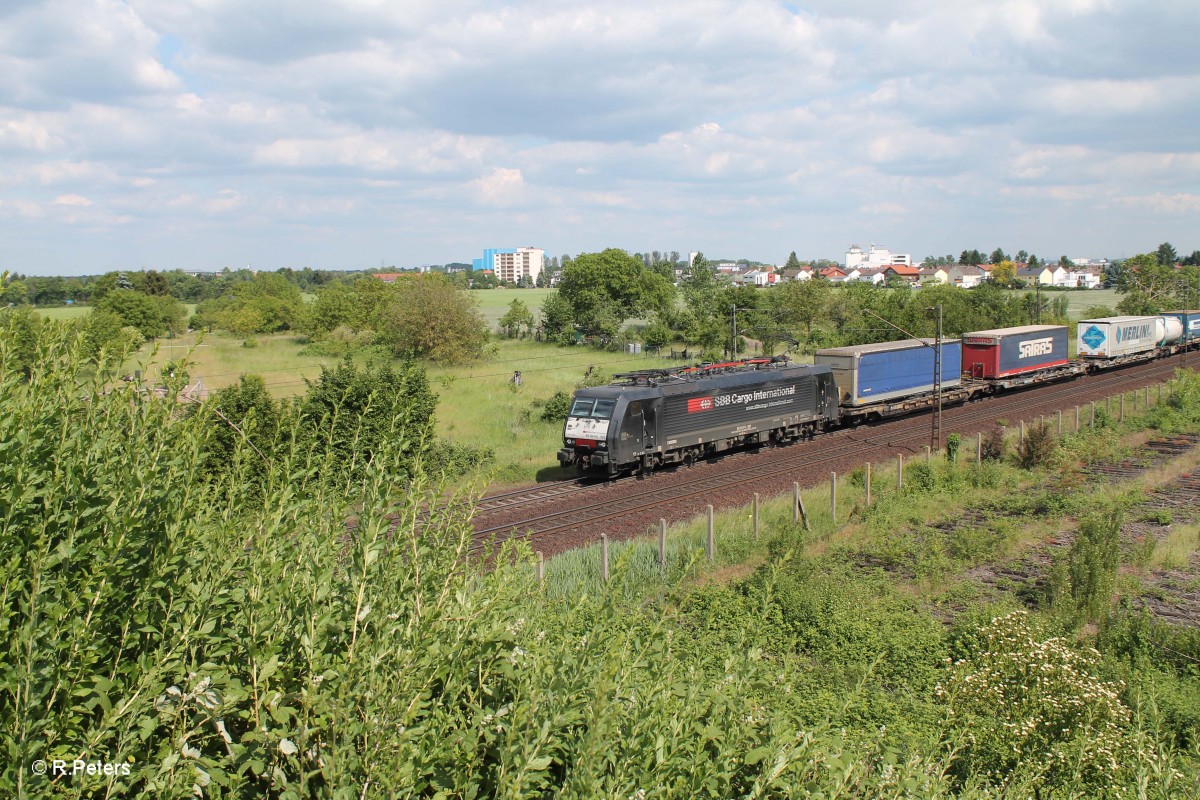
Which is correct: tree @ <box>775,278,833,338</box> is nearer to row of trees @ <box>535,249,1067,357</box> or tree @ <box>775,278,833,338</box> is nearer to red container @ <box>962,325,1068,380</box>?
row of trees @ <box>535,249,1067,357</box>

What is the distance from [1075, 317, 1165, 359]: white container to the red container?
21.0 feet

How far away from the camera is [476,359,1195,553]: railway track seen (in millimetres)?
21594

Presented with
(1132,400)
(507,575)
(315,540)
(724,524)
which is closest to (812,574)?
(724,524)

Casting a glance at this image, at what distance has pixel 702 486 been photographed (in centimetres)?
2583

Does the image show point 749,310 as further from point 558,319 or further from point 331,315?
point 331,315

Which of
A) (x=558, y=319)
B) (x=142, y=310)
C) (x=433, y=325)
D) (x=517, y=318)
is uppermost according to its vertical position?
(x=142, y=310)

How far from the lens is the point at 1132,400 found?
4141 cm

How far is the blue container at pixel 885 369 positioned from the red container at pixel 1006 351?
2.69 meters

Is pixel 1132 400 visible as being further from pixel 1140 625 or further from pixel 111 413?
pixel 111 413

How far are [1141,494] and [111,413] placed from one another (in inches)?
1062

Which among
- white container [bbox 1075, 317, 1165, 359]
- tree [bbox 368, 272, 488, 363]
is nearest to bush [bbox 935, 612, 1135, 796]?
white container [bbox 1075, 317, 1165, 359]

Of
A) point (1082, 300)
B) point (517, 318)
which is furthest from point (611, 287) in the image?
point (1082, 300)

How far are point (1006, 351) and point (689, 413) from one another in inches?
944

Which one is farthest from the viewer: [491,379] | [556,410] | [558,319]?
[558,319]
